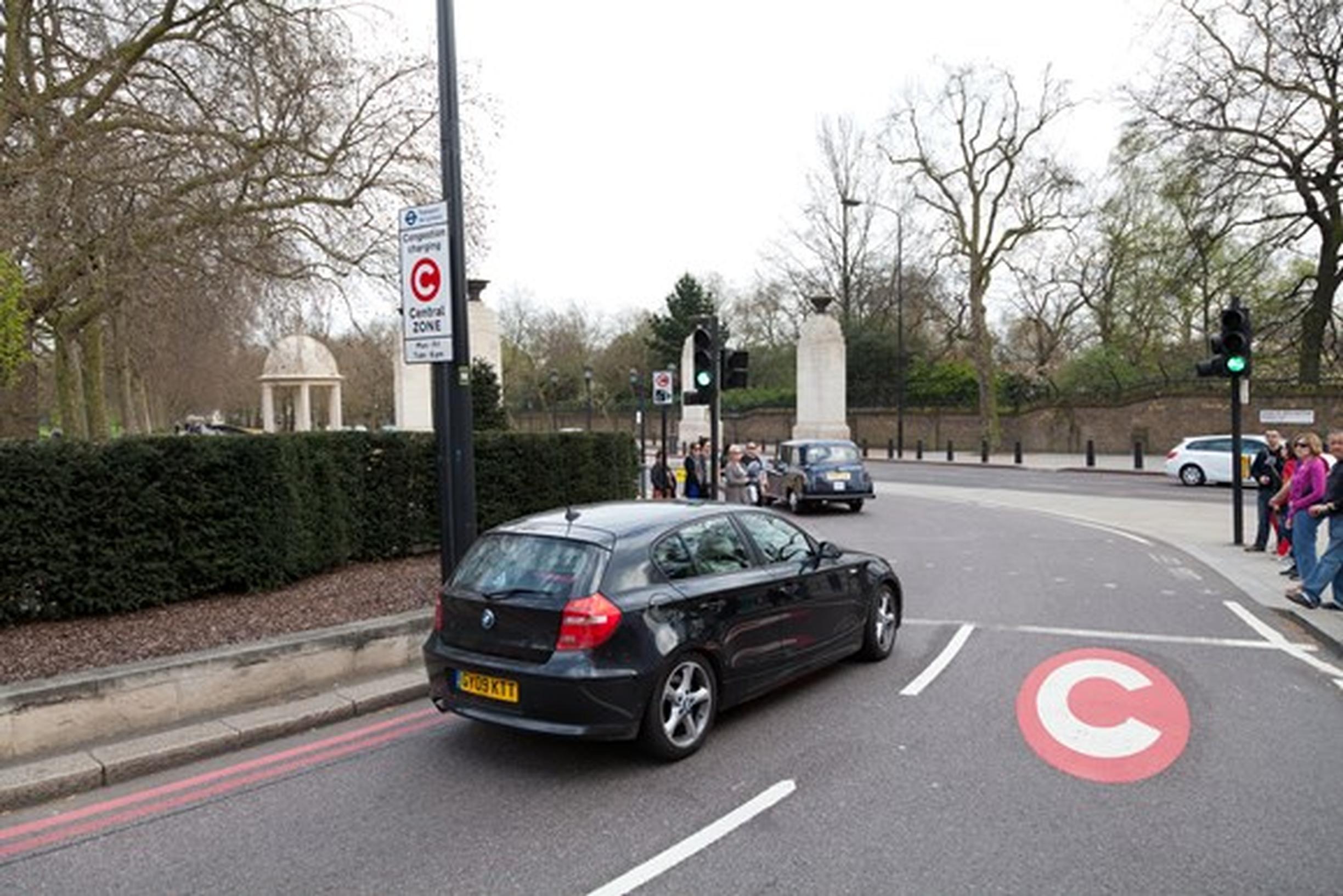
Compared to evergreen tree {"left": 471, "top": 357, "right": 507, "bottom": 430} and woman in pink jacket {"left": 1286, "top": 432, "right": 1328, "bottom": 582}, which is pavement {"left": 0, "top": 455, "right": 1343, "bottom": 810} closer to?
woman in pink jacket {"left": 1286, "top": 432, "right": 1328, "bottom": 582}

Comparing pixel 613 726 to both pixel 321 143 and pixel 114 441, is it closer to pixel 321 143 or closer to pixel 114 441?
pixel 114 441

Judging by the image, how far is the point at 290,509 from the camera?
8.45 meters

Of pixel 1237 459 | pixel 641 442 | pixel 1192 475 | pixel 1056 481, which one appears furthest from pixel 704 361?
pixel 1192 475

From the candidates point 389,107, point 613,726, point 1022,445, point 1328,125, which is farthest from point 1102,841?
point 1022,445

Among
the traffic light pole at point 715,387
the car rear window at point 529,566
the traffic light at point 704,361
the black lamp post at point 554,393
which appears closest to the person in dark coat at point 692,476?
the traffic light pole at point 715,387

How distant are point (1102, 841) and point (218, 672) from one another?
17.4ft

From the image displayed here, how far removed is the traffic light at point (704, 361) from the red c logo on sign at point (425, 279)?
252 inches

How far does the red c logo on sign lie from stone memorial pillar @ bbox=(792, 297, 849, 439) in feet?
95.1

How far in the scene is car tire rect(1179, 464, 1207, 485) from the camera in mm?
27000

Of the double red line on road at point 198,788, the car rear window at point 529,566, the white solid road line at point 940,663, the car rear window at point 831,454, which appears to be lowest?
the white solid road line at point 940,663

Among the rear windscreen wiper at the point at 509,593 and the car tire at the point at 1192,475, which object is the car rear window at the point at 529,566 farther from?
the car tire at the point at 1192,475

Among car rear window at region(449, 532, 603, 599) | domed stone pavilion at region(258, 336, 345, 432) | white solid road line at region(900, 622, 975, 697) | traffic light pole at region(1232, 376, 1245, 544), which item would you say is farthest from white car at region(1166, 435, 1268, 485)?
domed stone pavilion at region(258, 336, 345, 432)

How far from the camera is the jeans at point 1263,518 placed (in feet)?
43.0

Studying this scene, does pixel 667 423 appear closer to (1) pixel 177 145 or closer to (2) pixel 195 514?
(1) pixel 177 145
